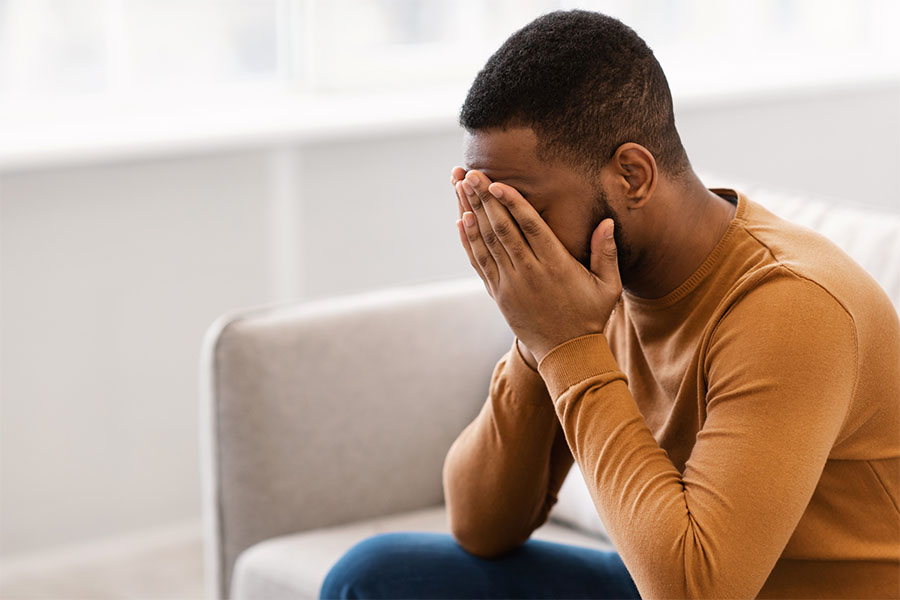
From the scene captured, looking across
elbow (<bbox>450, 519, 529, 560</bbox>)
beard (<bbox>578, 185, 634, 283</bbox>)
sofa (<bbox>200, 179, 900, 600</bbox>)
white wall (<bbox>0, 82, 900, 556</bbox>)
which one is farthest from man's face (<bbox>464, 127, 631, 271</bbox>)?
white wall (<bbox>0, 82, 900, 556</bbox>)

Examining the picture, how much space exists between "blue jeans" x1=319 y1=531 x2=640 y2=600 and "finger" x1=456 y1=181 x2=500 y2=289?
37 centimetres

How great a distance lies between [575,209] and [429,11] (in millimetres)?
1720

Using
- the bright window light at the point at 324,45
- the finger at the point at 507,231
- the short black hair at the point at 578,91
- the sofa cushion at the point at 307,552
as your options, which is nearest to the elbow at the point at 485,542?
the sofa cushion at the point at 307,552

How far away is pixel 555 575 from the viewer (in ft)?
4.37

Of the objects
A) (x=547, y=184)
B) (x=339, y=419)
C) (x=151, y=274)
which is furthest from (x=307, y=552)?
(x=151, y=274)

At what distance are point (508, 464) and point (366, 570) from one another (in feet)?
0.67

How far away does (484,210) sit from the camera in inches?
44.9

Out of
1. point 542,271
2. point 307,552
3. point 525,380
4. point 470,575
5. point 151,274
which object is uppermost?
point 542,271

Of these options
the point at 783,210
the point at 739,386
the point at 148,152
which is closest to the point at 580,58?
the point at 739,386

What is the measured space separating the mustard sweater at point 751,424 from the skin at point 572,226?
1.1 inches

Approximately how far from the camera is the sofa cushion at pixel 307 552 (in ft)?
5.16

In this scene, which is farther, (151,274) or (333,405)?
(151,274)

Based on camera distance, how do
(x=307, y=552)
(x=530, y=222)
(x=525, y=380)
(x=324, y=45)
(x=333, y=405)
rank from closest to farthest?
(x=530, y=222), (x=525, y=380), (x=307, y=552), (x=333, y=405), (x=324, y=45)

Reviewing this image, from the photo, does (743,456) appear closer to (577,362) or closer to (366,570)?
(577,362)
